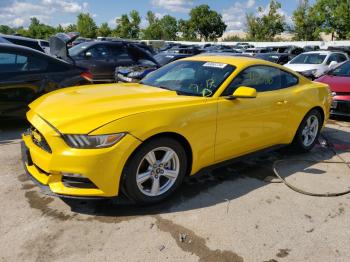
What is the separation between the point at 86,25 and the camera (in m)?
74.0

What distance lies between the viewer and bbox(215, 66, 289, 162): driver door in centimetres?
400

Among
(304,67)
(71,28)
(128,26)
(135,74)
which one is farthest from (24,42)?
(71,28)

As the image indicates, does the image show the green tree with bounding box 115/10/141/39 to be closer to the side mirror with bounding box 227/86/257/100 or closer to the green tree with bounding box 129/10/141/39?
the green tree with bounding box 129/10/141/39

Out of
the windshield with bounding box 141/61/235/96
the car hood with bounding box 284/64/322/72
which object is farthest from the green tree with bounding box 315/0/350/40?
the windshield with bounding box 141/61/235/96

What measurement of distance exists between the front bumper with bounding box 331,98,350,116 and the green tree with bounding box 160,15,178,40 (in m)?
71.7

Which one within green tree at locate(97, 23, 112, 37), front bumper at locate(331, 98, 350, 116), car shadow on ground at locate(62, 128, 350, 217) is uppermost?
green tree at locate(97, 23, 112, 37)

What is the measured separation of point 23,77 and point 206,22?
72701 mm

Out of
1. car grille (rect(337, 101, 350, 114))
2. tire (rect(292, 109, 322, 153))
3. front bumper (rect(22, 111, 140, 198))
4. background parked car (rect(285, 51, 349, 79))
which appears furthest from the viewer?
background parked car (rect(285, 51, 349, 79))

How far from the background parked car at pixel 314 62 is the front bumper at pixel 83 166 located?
10733mm

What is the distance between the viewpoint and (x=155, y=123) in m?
3.33

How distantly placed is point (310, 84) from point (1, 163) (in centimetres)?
456

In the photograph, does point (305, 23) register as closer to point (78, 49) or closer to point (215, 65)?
point (78, 49)

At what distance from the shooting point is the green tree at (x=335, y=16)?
129 feet

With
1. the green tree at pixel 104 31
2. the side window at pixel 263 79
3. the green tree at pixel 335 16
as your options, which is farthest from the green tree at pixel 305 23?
the side window at pixel 263 79
